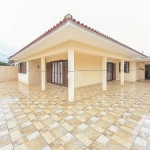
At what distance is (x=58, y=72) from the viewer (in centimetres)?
905

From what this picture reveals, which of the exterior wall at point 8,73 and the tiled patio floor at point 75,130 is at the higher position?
the exterior wall at point 8,73

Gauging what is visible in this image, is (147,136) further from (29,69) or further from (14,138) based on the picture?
(29,69)

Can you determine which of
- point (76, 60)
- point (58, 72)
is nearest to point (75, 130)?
point (76, 60)

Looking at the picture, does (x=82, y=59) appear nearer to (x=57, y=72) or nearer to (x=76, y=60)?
(x=76, y=60)

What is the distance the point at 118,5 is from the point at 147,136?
25.6 feet

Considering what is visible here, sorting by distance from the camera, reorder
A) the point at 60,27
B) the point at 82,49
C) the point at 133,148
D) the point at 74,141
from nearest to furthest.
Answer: the point at 133,148 < the point at 74,141 < the point at 60,27 < the point at 82,49

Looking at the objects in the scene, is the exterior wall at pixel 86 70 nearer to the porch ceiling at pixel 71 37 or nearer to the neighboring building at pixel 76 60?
the neighboring building at pixel 76 60

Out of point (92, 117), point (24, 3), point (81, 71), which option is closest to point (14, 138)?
point (92, 117)

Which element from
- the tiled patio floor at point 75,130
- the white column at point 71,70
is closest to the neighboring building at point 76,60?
the white column at point 71,70

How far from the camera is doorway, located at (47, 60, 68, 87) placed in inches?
321

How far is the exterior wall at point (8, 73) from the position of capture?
12259 millimetres

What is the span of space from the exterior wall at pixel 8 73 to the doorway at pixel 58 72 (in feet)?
19.6

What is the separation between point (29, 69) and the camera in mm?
9383

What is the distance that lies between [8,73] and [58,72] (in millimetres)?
7985
